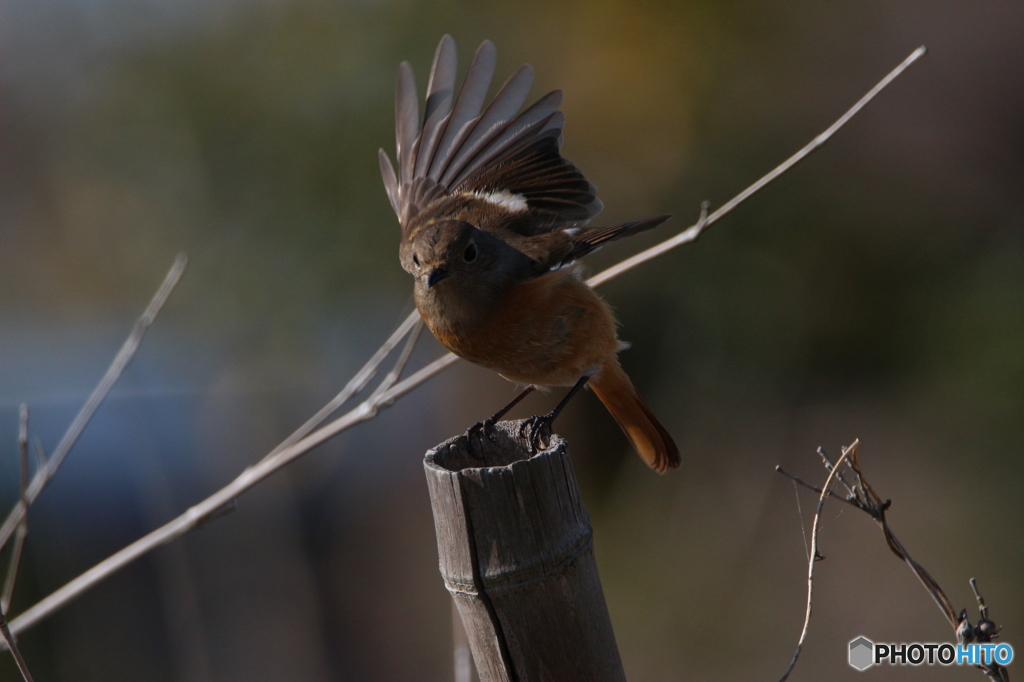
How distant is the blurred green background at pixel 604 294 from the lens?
562 cm

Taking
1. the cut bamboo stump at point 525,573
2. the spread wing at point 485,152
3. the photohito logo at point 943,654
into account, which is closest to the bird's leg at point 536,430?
the cut bamboo stump at point 525,573

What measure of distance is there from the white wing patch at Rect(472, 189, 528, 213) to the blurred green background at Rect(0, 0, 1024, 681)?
2297 mm

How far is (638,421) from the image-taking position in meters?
3.65

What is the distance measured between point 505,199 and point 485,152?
0.22 metres

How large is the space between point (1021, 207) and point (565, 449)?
17.2 feet

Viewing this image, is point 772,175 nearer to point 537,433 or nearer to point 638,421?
point 537,433

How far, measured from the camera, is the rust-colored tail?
142 inches

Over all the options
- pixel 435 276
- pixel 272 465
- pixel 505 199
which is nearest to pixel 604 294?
pixel 505 199

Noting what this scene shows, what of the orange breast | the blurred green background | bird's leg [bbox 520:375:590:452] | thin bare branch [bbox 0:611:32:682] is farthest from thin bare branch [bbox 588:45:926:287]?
the blurred green background

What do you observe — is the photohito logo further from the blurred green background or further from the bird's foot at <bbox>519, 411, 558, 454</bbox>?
the blurred green background

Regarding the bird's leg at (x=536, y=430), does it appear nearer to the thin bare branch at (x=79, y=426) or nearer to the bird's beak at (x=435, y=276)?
the bird's beak at (x=435, y=276)

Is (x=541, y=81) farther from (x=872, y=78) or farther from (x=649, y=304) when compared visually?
(x=872, y=78)

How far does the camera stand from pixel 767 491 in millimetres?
5949

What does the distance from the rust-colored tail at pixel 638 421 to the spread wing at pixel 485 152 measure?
682 millimetres
